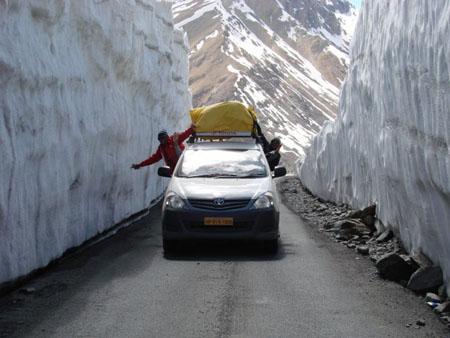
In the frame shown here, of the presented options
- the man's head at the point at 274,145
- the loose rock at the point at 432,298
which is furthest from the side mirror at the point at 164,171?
the man's head at the point at 274,145

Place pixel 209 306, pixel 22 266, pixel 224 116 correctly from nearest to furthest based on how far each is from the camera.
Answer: pixel 209 306
pixel 22 266
pixel 224 116

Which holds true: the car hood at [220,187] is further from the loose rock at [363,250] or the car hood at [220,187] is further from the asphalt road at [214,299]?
the loose rock at [363,250]

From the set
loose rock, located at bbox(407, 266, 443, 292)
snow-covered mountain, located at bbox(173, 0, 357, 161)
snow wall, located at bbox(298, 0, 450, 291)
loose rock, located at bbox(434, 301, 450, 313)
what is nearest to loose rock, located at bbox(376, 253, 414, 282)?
snow wall, located at bbox(298, 0, 450, 291)

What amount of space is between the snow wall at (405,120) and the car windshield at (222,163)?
6.01 feet

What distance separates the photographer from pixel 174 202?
10.1 meters

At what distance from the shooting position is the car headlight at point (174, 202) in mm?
10016

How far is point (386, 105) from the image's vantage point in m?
10.7

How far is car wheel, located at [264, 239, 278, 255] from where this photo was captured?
33.1ft

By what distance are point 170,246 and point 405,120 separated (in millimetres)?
3425

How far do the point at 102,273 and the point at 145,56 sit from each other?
35.8 feet

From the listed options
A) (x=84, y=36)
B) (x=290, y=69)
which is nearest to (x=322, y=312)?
→ (x=84, y=36)

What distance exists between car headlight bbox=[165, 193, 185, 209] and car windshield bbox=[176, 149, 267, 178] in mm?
772

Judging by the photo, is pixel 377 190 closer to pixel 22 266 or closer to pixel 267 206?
pixel 267 206

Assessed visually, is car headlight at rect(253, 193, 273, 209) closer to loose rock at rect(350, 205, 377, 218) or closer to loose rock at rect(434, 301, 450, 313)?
loose rock at rect(350, 205, 377, 218)
